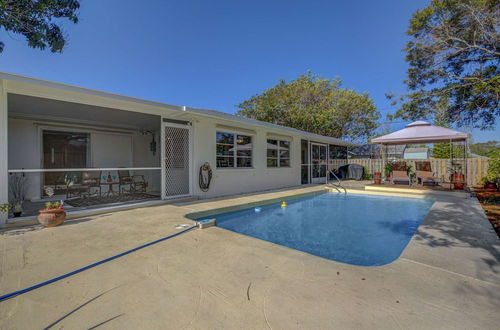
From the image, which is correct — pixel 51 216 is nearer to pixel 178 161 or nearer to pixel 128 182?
Result: pixel 178 161

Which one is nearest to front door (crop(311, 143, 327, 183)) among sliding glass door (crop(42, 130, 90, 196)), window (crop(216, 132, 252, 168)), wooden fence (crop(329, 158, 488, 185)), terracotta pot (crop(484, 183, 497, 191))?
wooden fence (crop(329, 158, 488, 185))

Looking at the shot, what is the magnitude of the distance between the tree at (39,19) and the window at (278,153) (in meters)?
7.52

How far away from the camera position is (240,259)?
2.61 m

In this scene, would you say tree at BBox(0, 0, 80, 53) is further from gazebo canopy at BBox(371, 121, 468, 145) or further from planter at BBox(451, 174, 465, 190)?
planter at BBox(451, 174, 465, 190)

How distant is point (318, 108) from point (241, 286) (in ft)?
55.7

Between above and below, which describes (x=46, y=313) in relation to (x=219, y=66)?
below

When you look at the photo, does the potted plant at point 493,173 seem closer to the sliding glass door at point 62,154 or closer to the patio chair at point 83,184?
the patio chair at point 83,184

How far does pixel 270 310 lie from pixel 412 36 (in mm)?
11872

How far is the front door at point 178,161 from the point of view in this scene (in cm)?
666

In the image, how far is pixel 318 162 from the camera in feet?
41.7

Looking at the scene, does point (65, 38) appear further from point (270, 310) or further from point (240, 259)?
point (270, 310)

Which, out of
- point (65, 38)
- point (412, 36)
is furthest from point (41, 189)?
point (412, 36)

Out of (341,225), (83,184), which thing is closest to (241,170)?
(341,225)

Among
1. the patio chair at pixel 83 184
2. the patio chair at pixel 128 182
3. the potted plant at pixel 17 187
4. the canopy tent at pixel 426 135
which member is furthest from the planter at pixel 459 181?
the potted plant at pixel 17 187
